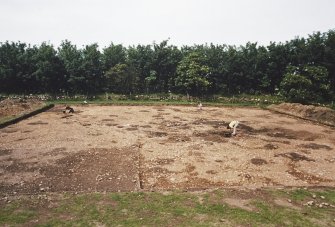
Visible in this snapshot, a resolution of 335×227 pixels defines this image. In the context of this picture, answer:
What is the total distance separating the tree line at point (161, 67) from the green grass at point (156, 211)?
1365 inches

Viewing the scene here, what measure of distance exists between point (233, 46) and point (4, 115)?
38106mm

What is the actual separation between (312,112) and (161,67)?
26.0 m

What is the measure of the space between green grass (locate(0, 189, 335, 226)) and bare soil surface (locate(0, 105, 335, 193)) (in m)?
1.15

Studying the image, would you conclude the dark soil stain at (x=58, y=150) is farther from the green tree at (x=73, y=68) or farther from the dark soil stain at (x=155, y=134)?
the green tree at (x=73, y=68)

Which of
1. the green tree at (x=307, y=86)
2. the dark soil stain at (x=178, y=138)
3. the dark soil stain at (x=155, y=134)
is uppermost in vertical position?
the green tree at (x=307, y=86)

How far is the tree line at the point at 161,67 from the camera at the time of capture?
44906 mm

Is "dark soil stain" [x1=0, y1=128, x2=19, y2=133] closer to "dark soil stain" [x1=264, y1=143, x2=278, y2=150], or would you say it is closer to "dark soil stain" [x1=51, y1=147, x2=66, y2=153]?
"dark soil stain" [x1=51, y1=147, x2=66, y2=153]

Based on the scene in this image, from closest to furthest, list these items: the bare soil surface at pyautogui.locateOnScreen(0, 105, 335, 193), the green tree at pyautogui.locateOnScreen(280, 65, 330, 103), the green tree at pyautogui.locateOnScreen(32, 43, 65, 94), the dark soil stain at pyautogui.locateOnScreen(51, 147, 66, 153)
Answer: the bare soil surface at pyautogui.locateOnScreen(0, 105, 335, 193), the dark soil stain at pyautogui.locateOnScreen(51, 147, 66, 153), the green tree at pyautogui.locateOnScreen(280, 65, 330, 103), the green tree at pyautogui.locateOnScreen(32, 43, 65, 94)

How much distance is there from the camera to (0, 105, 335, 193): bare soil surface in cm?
1324

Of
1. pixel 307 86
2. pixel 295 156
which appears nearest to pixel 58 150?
pixel 295 156

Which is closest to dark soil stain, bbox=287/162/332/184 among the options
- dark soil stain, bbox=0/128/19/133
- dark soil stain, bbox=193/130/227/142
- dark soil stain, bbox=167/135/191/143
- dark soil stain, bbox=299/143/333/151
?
dark soil stain, bbox=299/143/333/151

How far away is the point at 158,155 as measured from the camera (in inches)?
675

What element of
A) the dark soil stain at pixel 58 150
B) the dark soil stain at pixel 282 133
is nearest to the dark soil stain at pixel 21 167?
the dark soil stain at pixel 58 150

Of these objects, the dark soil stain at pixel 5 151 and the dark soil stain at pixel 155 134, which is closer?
the dark soil stain at pixel 5 151
